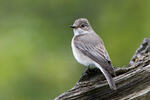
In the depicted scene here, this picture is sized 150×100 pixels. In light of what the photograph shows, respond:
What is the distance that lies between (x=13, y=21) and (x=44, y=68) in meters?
3.31

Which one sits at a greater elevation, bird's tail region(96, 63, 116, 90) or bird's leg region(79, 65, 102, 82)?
bird's leg region(79, 65, 102, 82)

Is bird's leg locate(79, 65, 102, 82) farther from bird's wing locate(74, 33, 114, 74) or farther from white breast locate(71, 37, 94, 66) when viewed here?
white breast locate(71, 37, 94, 66)

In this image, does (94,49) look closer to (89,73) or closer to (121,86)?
(89,73)

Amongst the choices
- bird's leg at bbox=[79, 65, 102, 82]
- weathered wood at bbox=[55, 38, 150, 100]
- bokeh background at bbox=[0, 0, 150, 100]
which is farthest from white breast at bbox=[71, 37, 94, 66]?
bokeh background at bbox=[0, 0, 150, 100]

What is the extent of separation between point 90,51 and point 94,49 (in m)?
0.09

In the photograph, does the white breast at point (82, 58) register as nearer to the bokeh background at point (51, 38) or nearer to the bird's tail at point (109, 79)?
the bird's tail at point (109, 79)

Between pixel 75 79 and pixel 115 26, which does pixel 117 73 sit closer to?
pixel 75 79

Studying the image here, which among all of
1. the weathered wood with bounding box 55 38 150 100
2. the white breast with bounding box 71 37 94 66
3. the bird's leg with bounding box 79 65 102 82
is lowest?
the weathered wood with bounding box 55 38 150 100

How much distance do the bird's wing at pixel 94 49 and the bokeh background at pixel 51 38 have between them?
305 centimetres

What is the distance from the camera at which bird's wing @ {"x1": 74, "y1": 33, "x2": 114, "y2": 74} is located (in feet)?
29.6

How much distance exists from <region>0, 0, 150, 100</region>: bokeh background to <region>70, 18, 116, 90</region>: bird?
2.76 metres

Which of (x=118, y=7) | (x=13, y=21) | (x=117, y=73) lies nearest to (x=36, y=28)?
(x=13, y=21)

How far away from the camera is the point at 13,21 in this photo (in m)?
16.6

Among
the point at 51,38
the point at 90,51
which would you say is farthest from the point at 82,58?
the point at 51,38
